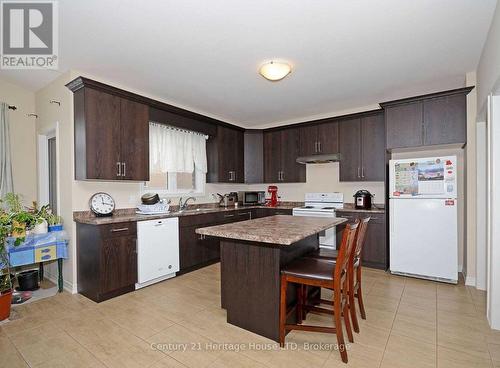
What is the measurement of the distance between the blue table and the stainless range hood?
384 centimetres

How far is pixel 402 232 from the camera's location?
11.6 ft

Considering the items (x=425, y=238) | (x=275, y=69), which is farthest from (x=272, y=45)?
(x=425, y=238)

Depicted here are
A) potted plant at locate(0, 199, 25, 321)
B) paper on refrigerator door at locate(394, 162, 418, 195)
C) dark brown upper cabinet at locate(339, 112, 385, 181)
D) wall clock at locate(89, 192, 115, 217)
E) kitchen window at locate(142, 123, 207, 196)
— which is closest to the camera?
potted plant at locate(0, 199, 25, 321)

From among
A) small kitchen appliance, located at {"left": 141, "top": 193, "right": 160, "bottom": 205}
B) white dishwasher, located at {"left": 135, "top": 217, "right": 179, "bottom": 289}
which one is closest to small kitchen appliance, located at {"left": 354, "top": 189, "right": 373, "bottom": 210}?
white dishwasher, located at {"left": 135, "top": 217, "right": 179, "bottom": 289}

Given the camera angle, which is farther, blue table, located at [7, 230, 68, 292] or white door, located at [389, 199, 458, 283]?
white door, located at [389, 199, 458, 283]

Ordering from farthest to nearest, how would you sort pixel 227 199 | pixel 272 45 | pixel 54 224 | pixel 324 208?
pixel 227 199, pixel 324 208, pixel 54 224, pixel 272 45

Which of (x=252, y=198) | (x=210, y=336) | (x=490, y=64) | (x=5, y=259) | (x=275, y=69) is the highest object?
(x=275, y=69)

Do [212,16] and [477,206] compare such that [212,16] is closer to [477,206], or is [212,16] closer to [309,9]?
[309,9]

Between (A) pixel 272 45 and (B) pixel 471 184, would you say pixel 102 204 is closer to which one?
(A) pixel 272 45

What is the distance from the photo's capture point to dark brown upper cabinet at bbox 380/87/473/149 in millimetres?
3324

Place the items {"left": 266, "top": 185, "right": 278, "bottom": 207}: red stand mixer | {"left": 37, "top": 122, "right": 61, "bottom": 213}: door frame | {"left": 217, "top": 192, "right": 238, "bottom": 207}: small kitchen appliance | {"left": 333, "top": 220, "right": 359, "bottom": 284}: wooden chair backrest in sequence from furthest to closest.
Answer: {"left": 266, "top": 185, "right": 278, "bottom": 207}: red stand mixer, {"left": 217, "top": 192, "right": 238, "bottom": 207}: small kitchen appliance, {"left": 37, "top": 122, "right": 61, "bottom": 213}: door frame, {"left": 333, "top": 220, "right": 359, "bottom": 284}: wooden chair backrest

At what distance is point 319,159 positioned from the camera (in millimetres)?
4645

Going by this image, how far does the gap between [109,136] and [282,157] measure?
316 centimetres

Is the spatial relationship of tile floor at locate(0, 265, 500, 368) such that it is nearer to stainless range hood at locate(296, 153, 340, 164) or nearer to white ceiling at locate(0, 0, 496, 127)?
stainless range hood at locate(296, 153, 340, 164)
